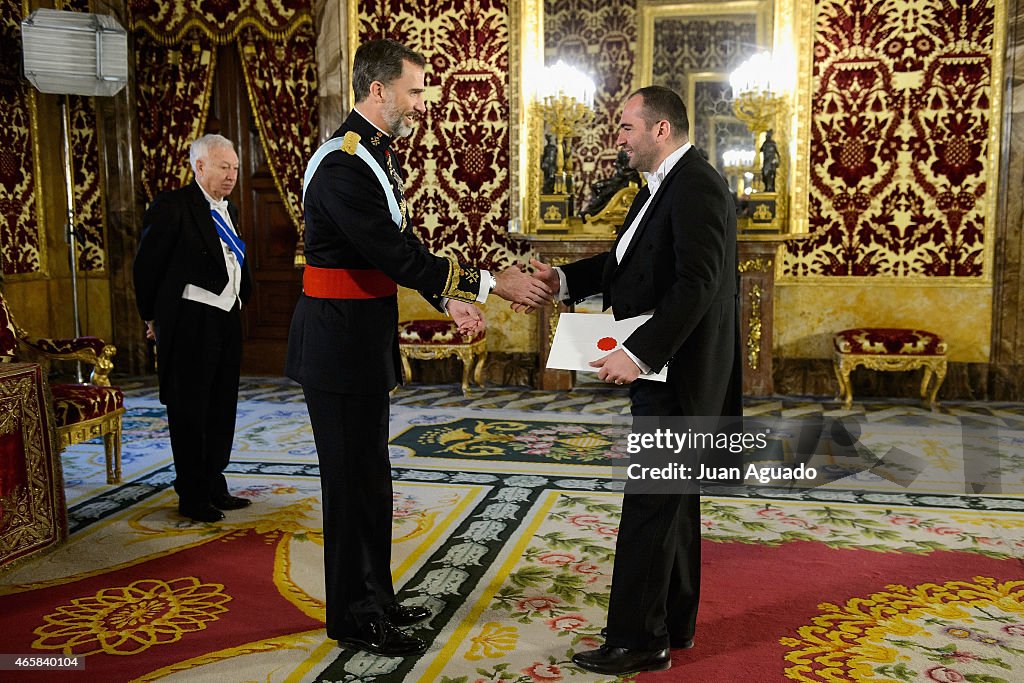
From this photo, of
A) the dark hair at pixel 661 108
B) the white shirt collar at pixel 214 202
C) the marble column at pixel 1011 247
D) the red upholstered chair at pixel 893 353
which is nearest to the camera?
the dark hair at pixel 661 108

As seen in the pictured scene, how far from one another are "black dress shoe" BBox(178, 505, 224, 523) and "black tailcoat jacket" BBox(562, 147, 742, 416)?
7.17 feet

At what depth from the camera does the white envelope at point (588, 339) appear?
8.09 feet

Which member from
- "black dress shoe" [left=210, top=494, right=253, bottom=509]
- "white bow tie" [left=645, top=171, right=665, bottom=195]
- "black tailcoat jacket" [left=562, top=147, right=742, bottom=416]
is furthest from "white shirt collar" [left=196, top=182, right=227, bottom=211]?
"white bow tie" [left=645, top=171, right=665, bottom=195]

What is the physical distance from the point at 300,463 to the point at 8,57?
14.5 feet

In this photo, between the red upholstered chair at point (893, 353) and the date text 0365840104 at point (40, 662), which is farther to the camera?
the red upholstered chair at point (893, 353)

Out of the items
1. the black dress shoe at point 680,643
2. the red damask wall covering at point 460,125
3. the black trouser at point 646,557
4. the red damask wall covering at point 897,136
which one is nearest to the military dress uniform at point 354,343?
the black trouser at point 646,557

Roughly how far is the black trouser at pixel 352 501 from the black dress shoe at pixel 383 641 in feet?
0.08

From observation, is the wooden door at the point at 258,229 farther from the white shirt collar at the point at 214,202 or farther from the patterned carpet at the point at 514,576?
the white shirt collar at the point at 214,202

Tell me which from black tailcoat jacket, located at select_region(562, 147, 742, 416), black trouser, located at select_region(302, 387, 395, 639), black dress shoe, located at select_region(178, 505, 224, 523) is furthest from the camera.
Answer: black dress shoe, located at select_region(178, 505, 224, 523)

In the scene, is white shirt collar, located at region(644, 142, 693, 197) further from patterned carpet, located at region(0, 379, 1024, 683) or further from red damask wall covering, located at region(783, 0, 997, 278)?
red damask wall covering, located at region(783, 0, 997, 278)

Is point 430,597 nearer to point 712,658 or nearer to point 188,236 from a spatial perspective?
point 712,658

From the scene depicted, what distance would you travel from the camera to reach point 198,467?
12.9ft

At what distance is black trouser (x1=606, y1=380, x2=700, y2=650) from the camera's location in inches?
95.8

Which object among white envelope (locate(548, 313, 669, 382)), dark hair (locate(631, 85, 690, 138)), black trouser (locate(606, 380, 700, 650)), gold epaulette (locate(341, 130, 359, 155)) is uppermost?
dark hair (locate(631, 85, 690, 138))
